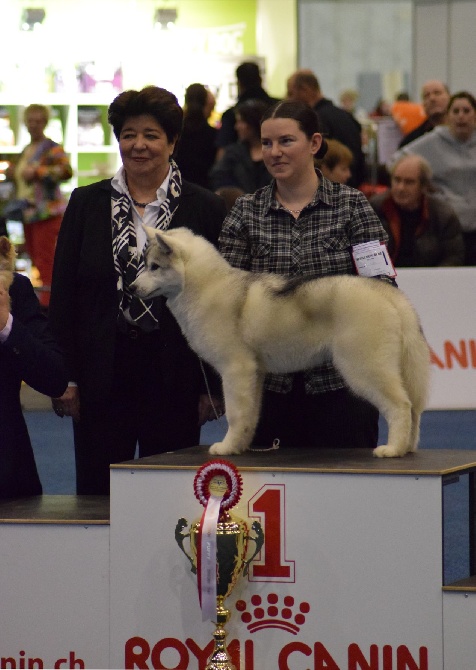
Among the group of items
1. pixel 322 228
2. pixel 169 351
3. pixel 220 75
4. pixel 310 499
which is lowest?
pixel 310 499

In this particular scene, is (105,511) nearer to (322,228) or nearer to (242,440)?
(242,440)

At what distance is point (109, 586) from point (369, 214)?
1162 millimetres

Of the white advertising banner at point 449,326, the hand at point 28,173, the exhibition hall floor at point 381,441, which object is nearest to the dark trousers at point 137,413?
the exhibition hall floor at point 381,441

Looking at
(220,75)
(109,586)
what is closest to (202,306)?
A: (109,586)

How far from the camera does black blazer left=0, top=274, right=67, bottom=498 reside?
2850 mm

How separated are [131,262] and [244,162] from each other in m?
3.94

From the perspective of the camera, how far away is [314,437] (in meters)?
3.11

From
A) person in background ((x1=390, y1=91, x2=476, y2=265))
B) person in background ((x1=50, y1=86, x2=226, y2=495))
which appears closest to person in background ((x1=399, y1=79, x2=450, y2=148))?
person in background ((x1=390, y1=91, x2=476, y2=265))

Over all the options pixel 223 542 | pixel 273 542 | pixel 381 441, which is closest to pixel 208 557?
pixel 223 542

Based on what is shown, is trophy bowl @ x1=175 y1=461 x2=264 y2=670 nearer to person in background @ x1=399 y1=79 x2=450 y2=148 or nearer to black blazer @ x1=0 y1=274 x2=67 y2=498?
black blazer @ x1=0 y1=274 x2=67 y2=498

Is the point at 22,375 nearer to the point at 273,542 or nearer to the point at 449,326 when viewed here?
the point at 273,542

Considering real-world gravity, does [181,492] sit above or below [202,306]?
below

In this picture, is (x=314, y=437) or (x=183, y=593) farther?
(x=314, y=437)

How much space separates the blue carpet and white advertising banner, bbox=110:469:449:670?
1.55m
